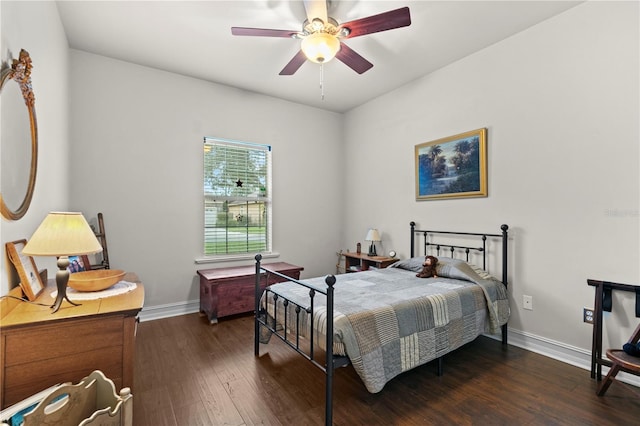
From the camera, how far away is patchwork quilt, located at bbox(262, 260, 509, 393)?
5.98 ft

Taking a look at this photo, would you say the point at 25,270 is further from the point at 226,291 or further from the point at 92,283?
the point at 226,291

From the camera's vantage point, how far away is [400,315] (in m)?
2.03

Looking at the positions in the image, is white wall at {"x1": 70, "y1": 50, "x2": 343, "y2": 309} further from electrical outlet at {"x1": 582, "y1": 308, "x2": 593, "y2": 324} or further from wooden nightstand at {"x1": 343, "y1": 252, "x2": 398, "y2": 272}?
electrical outlet at {"x1": 582, "y1": 308, "x2": 593, "y2": 324}

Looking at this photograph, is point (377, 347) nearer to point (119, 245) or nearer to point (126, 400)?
point (126, 400)

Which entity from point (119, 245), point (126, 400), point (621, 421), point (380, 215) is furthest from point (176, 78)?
point (621, 421)

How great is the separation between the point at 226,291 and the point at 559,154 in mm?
3399

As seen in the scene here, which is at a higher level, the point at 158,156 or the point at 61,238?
the point at 158,156

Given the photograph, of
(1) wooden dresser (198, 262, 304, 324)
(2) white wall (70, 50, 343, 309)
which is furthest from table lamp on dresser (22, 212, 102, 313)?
(2) white wall (70, 50, 343, 309)

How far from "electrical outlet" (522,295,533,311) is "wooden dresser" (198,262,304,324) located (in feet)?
7.93

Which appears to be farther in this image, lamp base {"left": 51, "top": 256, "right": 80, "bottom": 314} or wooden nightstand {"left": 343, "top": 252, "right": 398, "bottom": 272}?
wooden nightstand {"left": 343, "top": 252, "right": 398, "bottom": 272}

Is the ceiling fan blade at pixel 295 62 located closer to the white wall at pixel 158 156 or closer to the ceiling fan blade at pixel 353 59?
the ceiling fan blade at pixel 353 59

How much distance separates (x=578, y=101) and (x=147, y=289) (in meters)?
4.44

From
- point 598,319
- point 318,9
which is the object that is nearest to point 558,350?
point 598,319

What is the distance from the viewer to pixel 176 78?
11.8 feet
